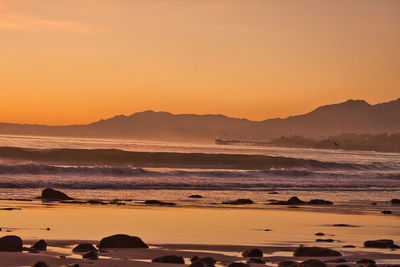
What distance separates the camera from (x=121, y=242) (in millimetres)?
Result: 12086

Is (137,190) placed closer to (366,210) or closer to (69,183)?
(69,183)

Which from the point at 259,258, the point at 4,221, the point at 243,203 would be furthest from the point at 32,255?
the point at 243,203

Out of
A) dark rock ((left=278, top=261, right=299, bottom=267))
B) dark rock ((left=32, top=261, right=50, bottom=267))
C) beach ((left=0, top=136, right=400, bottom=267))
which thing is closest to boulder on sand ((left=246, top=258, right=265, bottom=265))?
beach ((left=0, top=136, right=400, bottom=267))

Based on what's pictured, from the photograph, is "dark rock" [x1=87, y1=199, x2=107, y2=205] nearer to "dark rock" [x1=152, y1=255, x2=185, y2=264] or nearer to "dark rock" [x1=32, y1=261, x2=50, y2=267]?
"dark rock" [x1=152, y1=255, x2=185, y2=264]

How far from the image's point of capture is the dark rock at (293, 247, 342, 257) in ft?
38.8

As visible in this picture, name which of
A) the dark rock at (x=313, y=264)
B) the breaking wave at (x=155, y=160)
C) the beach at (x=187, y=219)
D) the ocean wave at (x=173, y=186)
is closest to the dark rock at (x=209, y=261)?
the beach at (x=187, y=219)

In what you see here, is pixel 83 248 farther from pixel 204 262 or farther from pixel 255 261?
pixel 255 261

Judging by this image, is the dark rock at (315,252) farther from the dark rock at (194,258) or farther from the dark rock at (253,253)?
the dark rock at (194,258)

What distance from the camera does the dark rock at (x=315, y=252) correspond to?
11.8 meters

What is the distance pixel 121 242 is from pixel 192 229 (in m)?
3.33

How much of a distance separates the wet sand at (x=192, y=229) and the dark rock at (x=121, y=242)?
0.70 feet

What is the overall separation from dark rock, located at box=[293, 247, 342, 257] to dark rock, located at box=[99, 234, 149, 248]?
2534mm

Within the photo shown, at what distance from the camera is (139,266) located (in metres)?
10.2

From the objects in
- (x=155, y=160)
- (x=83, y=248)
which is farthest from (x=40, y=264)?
(x=155, y=160)
